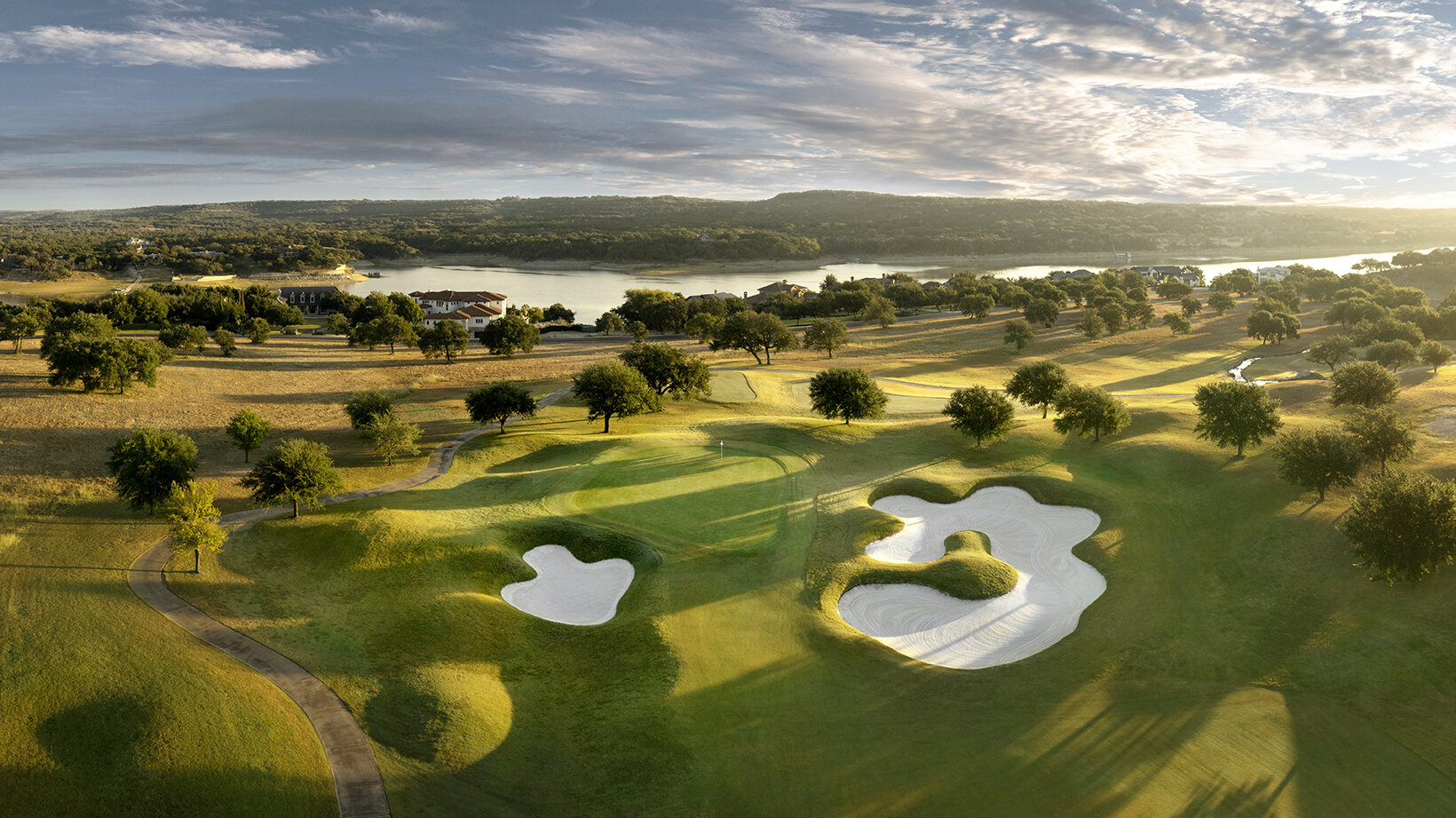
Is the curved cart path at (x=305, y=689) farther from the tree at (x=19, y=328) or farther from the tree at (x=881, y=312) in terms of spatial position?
the tree at (x=881, y=312)

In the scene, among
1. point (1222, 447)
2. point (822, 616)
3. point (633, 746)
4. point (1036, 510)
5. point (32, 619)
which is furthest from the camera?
point (1222, 447)

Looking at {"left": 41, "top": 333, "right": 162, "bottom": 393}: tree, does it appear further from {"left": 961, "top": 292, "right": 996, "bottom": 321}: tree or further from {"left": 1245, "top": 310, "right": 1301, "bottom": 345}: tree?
{"left": 1245, "top": 310, "right": 1301, "bottom": 345}: tree

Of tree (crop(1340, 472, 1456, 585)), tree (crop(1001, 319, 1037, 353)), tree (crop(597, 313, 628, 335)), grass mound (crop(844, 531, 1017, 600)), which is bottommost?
grass mound (crop(844, 531, 1017, 600))

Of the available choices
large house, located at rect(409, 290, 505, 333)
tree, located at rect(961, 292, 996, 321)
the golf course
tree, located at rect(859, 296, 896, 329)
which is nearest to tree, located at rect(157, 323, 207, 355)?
the golf course

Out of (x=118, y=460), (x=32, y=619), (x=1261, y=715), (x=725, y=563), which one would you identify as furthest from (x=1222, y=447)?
(x=118, y=460)

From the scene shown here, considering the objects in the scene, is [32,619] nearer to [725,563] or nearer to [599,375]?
[725,563]

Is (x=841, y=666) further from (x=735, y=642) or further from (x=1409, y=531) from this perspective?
(x=1409, y=531)

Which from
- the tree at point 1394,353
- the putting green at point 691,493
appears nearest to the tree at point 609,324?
the putting green at point 691,493
